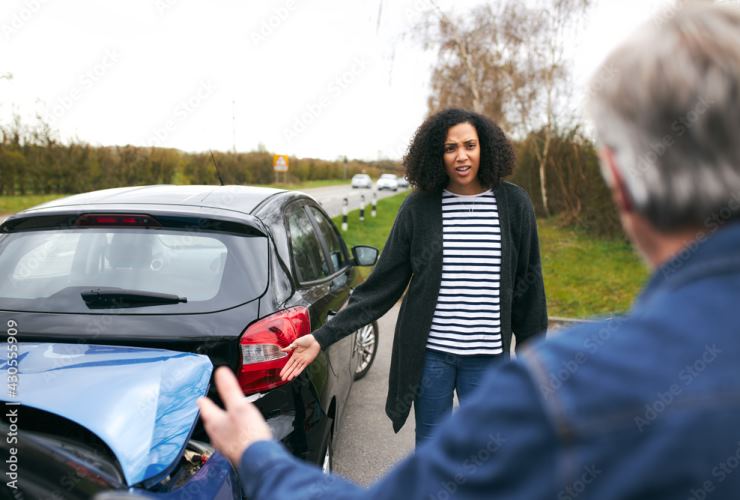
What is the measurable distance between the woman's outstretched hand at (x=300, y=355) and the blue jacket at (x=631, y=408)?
1544mm

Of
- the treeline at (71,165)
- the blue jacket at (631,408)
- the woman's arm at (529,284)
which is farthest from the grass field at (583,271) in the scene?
the treeline at (71,165)

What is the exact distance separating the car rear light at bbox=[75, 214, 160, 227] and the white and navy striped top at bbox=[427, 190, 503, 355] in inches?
51.9

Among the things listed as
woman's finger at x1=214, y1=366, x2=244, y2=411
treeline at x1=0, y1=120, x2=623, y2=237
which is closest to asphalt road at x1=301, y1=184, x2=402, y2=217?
treeline at x1=0, y1=120, x2=623, y2=237

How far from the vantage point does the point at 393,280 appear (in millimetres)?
2535

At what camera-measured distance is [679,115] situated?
2.27 feet

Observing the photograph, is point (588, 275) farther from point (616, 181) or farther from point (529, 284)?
point (616, 181)

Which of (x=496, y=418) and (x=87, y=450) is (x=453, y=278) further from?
(x=496, y=418)

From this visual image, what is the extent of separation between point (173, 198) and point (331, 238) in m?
1.56

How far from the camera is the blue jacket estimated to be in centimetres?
60

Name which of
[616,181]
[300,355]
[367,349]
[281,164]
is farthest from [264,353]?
[281,164]

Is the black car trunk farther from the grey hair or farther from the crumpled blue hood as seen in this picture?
the grey hair

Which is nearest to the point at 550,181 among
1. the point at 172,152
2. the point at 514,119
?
the point at 514,119

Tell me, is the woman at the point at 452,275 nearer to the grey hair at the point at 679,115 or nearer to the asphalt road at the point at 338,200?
the grey hair at the point at 679,115

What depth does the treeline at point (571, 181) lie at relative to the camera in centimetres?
1259
